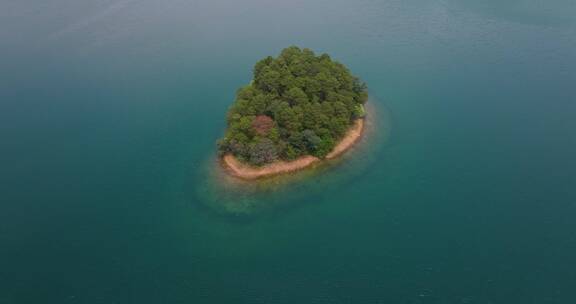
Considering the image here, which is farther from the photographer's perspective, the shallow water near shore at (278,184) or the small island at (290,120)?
the small island at (290,120)

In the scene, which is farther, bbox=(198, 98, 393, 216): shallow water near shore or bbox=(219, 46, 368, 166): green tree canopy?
bbox=(219, 46, 368, 166): green tree canopy

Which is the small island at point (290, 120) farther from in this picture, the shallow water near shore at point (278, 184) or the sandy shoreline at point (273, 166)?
the shallow water near shore at point (278, 184)

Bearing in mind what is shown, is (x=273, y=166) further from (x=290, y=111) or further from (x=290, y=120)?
(x=290, y=111)

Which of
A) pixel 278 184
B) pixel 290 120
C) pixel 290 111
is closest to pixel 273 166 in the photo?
pixel 278 184

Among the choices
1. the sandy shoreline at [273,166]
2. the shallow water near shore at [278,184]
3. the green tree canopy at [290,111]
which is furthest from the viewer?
Result: the green tree canopy at [290,111]

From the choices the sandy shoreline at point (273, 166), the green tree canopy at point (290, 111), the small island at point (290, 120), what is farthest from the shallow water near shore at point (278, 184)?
the green tree canopy at point (290, 111)

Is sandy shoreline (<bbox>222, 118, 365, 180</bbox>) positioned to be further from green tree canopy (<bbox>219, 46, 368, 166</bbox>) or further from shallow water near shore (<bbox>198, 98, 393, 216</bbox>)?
green tree canopy (<bbox>219, 46, 368, 166</bbox>)

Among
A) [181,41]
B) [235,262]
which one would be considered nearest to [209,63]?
[181,41]

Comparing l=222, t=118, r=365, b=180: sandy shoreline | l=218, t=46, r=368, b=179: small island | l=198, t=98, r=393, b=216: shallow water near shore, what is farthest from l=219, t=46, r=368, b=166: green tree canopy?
l=198, t=98, r=393, b=216: shallow water near shore
